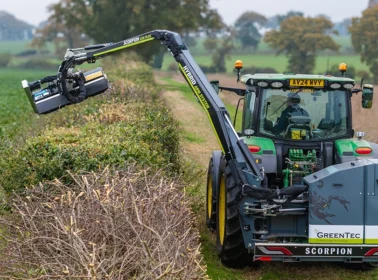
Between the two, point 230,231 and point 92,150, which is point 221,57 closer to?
point 92,150

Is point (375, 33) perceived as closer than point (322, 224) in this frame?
No

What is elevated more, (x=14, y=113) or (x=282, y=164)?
(x=282, y=164)

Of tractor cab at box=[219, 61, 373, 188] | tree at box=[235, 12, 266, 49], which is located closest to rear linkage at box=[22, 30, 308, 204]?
tractor cab at box=[219, 61, 373, 188]

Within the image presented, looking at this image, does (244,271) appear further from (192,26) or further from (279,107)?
(192,26)

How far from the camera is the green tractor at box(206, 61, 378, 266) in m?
7.30

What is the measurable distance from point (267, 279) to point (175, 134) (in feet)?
15.9

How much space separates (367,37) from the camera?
2265 inches

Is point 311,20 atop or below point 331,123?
below

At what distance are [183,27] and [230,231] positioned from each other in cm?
4106

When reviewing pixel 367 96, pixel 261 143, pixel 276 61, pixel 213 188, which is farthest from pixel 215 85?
pixel 276 61

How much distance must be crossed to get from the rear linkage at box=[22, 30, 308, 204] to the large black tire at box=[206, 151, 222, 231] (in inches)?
32.3

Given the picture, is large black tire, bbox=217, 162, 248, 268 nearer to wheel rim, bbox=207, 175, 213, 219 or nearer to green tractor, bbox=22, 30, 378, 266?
green tractor, bbox=22, 30, 378, 266

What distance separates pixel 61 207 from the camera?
6.49m

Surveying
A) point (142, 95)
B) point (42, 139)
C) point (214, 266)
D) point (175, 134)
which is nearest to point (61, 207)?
point (214, 266)
